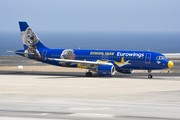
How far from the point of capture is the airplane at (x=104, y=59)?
4459 centimetres

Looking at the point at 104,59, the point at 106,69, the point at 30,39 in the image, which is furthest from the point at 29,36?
the point at 106,69

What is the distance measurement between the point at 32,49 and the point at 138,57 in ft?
61.0

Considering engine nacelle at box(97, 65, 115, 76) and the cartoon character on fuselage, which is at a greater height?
the cartoon character on fuselage

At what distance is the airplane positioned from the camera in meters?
44.6

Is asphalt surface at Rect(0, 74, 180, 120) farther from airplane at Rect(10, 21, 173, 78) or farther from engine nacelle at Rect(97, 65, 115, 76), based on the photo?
airplane at Rect(10, 21, 173, 78)

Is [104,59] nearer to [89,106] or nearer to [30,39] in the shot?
[30,39]

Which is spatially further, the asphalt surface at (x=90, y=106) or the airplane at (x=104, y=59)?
the airplane at (x=104, y=59)

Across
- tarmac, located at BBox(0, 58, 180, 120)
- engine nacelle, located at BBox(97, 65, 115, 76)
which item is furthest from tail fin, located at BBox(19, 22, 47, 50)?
tarmac, located at BBox(0, 58, 180, 120)

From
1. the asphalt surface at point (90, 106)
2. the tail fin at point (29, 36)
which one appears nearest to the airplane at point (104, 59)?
the tail fin at point (29, 36)

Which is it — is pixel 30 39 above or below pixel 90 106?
above

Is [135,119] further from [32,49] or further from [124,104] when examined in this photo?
[32,49]

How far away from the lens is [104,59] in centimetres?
4678

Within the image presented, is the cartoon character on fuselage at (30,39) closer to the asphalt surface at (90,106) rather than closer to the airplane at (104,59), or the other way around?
the airplane at (104,59)

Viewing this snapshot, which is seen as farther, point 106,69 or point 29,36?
point 29,36
